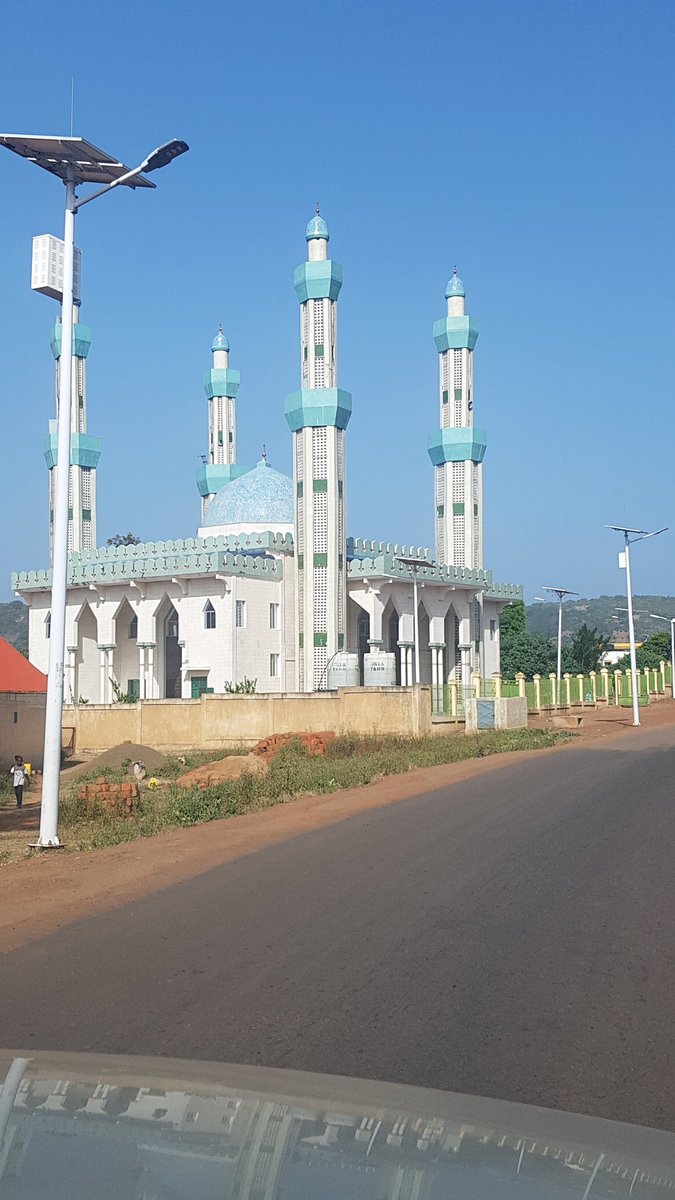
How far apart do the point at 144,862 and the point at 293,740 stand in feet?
55.4

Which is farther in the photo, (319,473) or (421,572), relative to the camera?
(421,572)

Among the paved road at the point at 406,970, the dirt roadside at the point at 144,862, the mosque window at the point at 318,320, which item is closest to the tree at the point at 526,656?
the mosque window at the point at 318,320

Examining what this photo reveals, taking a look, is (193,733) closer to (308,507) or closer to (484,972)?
(308,507)

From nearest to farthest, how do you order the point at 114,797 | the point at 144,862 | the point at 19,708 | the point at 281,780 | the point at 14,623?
the point at 144,862 → the point at 114,797 → the point at 281,780 → the point at 19,708 → the point at 14,623

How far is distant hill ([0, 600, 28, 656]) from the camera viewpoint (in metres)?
153

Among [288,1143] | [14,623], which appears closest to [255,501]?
[288,1143]

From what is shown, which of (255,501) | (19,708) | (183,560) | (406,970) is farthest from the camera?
(255,501)

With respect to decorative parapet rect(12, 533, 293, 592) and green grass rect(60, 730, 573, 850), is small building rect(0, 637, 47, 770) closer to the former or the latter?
green grass rect(60, 730, 573, 850)

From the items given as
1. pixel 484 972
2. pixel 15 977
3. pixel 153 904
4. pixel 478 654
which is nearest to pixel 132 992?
pixel 15 977

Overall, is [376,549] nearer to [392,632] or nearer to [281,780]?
[392,632]

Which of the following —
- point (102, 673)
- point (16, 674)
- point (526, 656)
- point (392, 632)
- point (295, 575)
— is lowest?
point (16, 674)

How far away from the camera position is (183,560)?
47594 millimetres

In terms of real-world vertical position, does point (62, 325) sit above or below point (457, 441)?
below

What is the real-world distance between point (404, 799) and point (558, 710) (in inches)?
1176
